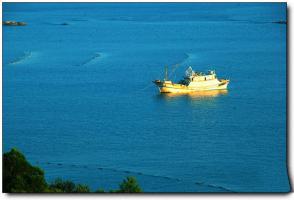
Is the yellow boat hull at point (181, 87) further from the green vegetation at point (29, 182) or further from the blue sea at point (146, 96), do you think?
the green vegetation at point (29, 182)

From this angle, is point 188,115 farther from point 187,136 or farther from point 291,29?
point 291,29

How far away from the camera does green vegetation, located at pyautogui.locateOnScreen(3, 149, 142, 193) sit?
561cm

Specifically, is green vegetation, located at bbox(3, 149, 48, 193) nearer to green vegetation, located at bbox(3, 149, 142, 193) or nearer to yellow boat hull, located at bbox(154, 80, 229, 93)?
green vegetation, located at bbox(3, 149, 142, 193)

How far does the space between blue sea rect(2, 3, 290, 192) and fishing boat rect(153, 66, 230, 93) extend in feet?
0.14

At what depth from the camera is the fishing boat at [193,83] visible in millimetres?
6129

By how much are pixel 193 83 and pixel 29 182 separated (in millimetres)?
1264

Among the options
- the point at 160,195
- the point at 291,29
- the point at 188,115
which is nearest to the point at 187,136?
the point at 188,115

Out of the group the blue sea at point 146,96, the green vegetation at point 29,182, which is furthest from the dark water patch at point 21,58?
the green vegetation at point 29,182

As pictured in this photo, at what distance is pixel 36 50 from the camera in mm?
6109

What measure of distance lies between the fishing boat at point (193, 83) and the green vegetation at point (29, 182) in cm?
71

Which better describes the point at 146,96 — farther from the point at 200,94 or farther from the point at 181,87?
the point at 200,94

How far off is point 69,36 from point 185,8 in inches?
30.2

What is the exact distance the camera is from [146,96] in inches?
243

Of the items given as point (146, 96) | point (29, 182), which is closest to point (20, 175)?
point (29, 182)
